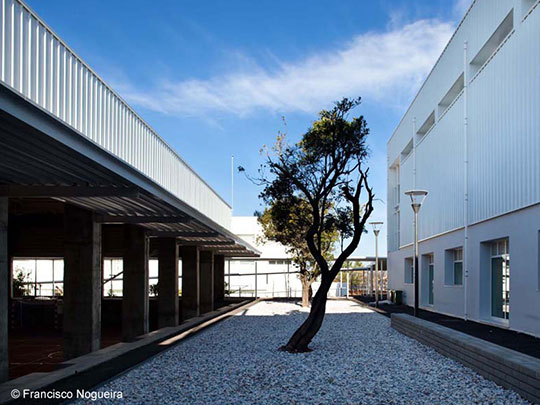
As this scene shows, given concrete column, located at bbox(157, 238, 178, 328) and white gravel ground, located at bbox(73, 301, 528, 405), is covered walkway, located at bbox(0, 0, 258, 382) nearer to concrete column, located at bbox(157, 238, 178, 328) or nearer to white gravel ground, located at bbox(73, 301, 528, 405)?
concrete column, located at bbox(157, 238, 178, 328)

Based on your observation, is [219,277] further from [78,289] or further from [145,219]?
[78,289]

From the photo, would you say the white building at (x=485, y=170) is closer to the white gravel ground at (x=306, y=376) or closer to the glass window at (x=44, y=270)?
the white gravel ground at (x=306, y=376)

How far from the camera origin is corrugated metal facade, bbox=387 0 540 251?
51.4 feet

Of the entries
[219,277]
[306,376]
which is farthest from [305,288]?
[306,376]

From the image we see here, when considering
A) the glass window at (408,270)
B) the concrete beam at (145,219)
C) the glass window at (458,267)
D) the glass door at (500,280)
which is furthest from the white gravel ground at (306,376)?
the glass window at (408,270)

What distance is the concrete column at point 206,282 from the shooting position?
106ft

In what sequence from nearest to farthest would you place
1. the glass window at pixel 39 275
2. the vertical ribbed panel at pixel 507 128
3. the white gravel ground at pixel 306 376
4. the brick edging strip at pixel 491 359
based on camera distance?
the brick edging strip at pixel 491 359 → the white gravel ground at pixel 306 376 → the vertical ribbed panel at pixel 507 128 → the glass window at pixel 39 275

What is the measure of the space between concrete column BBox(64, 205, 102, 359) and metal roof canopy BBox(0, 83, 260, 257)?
76cm

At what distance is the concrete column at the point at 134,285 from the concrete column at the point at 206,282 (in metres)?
12.1

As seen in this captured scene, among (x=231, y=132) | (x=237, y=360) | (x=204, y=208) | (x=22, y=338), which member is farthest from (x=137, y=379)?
(x=231, y=132)

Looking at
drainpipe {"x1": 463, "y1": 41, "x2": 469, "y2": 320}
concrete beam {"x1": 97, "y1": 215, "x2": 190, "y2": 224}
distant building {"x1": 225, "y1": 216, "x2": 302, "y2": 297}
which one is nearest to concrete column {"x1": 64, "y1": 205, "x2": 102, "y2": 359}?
concrete beam {"x1": 97, "y1": 215, "x2": 190, "y2": 224}

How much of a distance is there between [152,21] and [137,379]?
16.0 m

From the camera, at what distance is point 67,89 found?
30.8 feet

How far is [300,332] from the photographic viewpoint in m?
13.9
